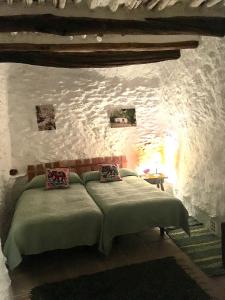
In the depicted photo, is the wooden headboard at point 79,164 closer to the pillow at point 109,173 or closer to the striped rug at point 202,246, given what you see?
the pillow at point 109,173

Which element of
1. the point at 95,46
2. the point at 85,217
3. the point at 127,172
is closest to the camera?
the point at 85,217

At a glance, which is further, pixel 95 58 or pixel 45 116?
pixel 45 116

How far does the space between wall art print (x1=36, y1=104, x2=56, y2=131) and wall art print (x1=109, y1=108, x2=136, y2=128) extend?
1048mm

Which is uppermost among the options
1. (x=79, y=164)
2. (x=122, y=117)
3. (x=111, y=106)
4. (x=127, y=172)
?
(x=111, y=106)

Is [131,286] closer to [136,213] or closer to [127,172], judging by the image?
[136,213]

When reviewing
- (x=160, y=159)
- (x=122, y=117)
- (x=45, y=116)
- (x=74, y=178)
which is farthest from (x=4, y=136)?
(x=160, y=159)

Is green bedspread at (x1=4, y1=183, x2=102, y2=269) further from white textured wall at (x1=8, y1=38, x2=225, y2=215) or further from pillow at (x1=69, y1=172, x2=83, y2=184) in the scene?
white textured wall at (x1=8, y1=38, x2=225, y2=215)

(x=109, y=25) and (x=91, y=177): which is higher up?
(x=109, y=25)

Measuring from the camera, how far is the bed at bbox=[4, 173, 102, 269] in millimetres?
3250

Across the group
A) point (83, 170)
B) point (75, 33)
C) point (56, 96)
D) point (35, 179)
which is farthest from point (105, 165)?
point (75, 33)

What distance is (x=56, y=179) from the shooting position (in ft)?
15.7

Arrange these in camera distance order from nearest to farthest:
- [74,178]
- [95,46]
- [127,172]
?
[95,46], [74,178], [127,172]

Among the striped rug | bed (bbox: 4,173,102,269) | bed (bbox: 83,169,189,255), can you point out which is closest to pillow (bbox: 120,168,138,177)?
bed (bbox: 83,169,189,255)

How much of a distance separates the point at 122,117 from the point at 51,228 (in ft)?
9.38
